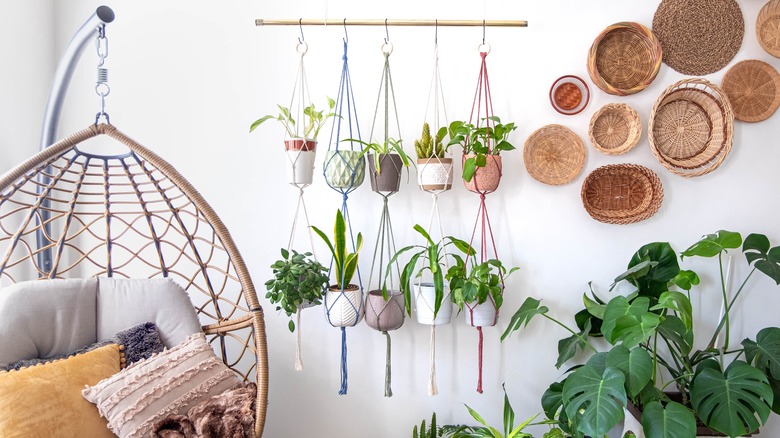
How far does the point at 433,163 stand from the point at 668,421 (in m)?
1.16

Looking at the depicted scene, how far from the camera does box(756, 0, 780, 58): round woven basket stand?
2.00 metres

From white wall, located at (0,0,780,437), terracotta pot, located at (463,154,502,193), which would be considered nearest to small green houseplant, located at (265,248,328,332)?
white wall, located at (0,0,780,437)

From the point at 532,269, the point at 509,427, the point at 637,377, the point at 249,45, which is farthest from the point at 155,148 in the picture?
the point at 637,377

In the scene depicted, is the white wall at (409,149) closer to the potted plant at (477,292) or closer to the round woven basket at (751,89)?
the round woven basket at (751,89)

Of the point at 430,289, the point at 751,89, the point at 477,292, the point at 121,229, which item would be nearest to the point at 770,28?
the point at 751,89

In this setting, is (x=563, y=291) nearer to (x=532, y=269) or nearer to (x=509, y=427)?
(x=532, y=269)

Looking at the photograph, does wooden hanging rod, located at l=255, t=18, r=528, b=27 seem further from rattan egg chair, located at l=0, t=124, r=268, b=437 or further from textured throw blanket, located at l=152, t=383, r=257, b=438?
textured throw blanket, located at l=152, t=383, r=257, b=438

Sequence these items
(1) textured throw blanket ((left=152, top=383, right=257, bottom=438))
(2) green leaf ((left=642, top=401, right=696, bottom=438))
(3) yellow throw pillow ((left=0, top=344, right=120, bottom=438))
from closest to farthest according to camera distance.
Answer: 1. (3) yellow throw pillow ((left=0, top=344, right=120, bottom=438))
2. (1) textured throw blanket ((left=152, top=383, right=257, bottom=438))
3. (2) green leaf ((left=642, top=401, right=696, bottom=438))

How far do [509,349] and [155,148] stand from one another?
1.77 metres

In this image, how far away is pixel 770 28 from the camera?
201 centimetres

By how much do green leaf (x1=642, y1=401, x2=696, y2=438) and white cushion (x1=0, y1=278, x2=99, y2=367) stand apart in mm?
1838

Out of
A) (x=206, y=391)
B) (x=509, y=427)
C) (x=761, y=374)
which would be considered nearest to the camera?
(x=206, y=391)

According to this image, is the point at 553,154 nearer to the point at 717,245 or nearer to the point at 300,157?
the point at 717,245

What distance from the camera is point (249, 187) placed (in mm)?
2094
